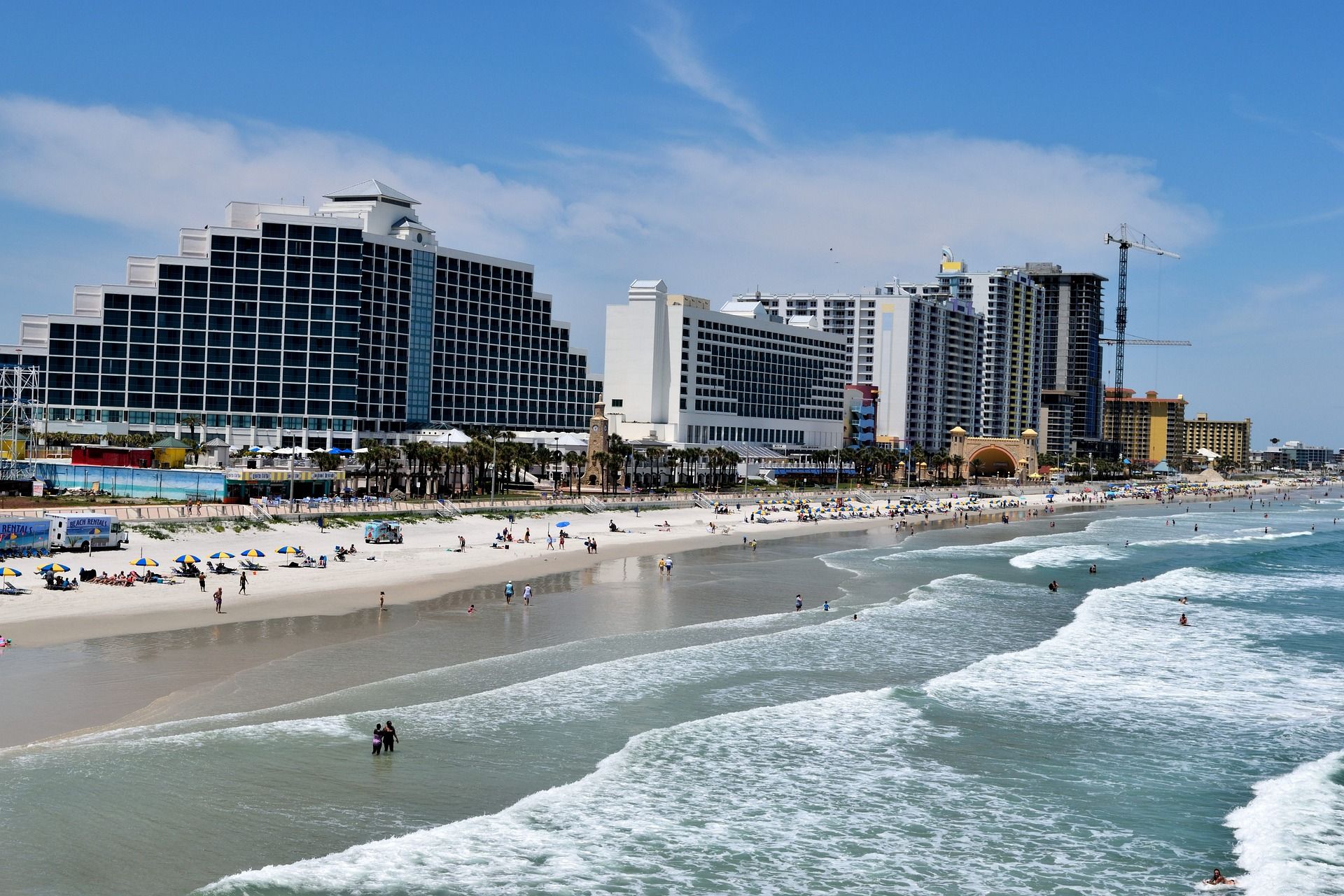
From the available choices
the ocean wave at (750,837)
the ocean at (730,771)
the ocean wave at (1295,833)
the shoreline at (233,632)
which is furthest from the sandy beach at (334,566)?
the ocean wave at (1295,833)

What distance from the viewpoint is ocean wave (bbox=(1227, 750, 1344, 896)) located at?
24.3 metres

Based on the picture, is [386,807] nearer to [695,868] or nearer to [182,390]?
[695,868]

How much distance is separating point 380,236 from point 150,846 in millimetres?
121641

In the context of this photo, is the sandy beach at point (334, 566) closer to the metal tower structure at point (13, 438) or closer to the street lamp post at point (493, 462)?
the street lamp post at point (493, 462)

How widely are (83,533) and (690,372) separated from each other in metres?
115

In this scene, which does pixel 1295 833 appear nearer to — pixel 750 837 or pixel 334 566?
pixel 750 837

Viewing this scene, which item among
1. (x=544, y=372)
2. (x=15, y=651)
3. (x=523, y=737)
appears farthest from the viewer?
(x=544, y=372)

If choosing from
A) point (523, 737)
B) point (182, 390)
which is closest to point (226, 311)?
point (182, 390)

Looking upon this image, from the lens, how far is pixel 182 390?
131m

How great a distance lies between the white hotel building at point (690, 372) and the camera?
165250 millimetres

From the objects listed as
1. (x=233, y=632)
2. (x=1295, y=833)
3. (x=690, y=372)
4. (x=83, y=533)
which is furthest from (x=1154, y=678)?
(x=690, y=372)

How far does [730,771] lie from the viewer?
30.1m

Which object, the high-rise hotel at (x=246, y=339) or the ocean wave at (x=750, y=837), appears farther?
the high-rise hotel at (x=246, y=339)

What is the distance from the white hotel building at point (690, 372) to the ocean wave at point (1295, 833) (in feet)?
425
